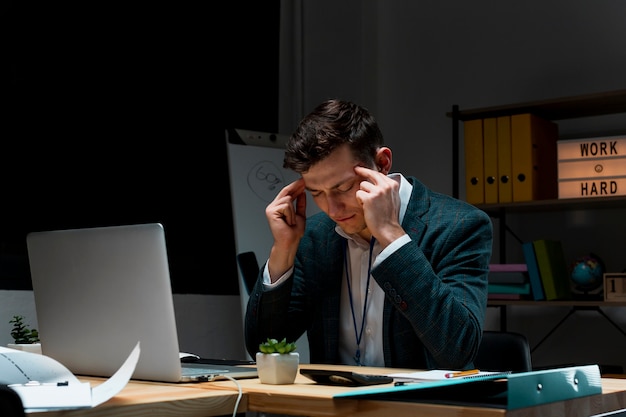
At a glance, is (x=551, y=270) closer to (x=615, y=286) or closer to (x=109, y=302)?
(x=615, y=286)

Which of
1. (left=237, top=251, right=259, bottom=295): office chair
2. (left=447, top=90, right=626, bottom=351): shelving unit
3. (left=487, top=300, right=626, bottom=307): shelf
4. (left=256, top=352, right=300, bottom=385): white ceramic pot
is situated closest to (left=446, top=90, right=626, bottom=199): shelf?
(left=447, top=90, right=626, bottom=351): shelving unit

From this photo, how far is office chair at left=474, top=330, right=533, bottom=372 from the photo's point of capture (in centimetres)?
213

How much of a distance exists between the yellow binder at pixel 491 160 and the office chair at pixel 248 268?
1017mm

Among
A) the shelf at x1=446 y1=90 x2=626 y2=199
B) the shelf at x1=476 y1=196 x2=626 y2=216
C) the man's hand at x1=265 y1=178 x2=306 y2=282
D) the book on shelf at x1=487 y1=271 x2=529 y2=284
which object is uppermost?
the shelf at x1=446 y1=90 x2=626 y2=199

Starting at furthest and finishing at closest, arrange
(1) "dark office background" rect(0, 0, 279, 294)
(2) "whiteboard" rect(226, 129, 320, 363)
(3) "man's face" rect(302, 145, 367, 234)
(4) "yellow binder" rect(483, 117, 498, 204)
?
(2) "whiteboard" rect(226, 129, 320, 363) < (4) "yellow binder" rect(483, 117, 498, 204) < (1) "dark office background" rect(0, 0, 279, 294) < (3) "man's face" rect(302, 145, 367, 234)

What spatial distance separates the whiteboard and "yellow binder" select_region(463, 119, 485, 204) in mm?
747

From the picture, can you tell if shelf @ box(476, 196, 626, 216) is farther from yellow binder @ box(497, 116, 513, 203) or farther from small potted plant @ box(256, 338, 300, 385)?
small potted plant @ box(256, 338, 300, 385)

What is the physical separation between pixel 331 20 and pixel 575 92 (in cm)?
130

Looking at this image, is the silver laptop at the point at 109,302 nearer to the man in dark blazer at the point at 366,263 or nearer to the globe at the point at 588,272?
the man in dark blazer at the point at 366,263

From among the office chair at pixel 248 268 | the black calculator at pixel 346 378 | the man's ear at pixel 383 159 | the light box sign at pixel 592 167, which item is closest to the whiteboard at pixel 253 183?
the office chair at pixel 248 268

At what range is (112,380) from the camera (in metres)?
1.17

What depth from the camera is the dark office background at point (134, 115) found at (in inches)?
132

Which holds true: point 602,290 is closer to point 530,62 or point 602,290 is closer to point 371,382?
point 530,62

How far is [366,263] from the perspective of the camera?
80.4 inches
